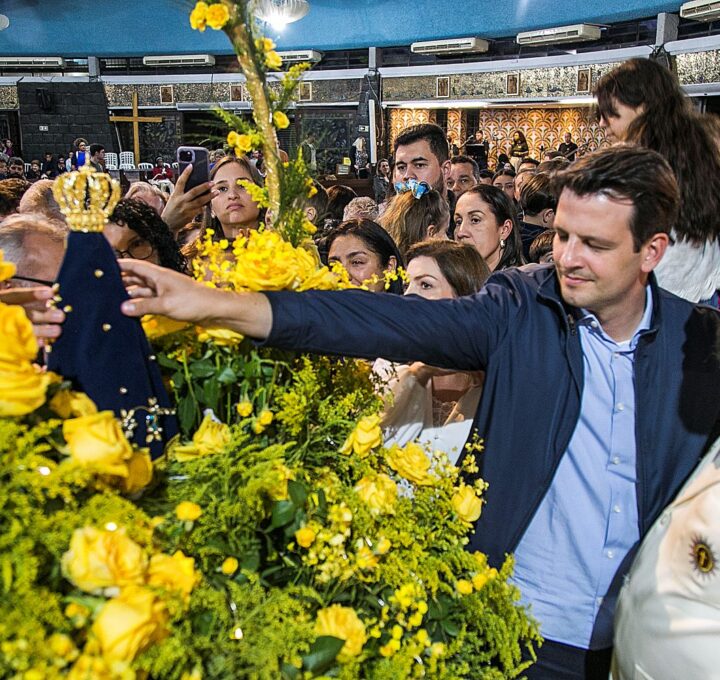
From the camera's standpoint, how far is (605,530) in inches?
55.6

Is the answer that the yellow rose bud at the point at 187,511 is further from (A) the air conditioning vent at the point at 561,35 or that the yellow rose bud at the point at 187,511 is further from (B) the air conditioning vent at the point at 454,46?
(B) the air conditioning vent at the point at 454,46

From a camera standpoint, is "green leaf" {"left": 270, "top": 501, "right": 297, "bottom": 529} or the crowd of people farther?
the crowd of people

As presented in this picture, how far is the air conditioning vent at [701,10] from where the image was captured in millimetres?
9648

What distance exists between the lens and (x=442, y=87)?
14953mm

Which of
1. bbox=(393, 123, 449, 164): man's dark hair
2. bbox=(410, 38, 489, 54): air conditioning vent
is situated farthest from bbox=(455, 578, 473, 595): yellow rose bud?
bbox=(410, 38, 489, 54): air conditioning vent

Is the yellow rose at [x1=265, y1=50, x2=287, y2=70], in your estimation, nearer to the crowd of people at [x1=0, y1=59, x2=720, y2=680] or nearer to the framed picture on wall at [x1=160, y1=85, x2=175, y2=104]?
the crowd of people at [x1=0, y1=59, x2=720, y2=680]

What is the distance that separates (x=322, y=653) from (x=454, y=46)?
14.6m

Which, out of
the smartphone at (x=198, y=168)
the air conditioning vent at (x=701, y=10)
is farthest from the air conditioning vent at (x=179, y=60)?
the smartphone at (x=198, y=168)

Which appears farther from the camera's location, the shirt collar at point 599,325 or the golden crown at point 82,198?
the shirt collar at point 599,325

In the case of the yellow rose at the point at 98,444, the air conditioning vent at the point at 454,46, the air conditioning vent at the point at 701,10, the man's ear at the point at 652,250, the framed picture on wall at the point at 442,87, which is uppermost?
the air conditioning vent at the point at 454,46

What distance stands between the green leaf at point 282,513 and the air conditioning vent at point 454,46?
564 inches

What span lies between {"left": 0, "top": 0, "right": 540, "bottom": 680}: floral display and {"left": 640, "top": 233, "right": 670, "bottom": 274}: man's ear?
0.52 meters

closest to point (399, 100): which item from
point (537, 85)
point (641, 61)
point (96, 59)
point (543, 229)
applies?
point (537, 85)

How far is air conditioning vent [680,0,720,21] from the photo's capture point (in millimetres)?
9648
